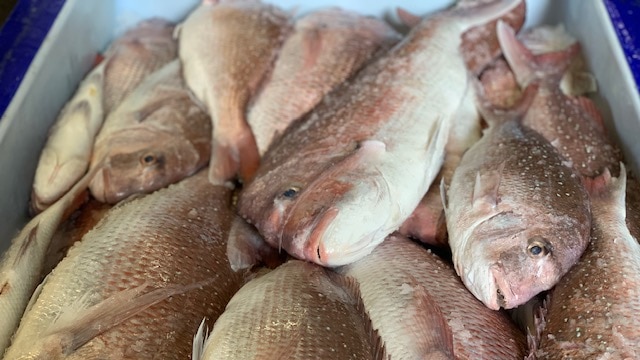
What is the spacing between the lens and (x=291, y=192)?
1.33 meters

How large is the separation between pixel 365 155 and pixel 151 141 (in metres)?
0.53

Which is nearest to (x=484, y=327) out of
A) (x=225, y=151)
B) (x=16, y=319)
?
(x=225, y=151)

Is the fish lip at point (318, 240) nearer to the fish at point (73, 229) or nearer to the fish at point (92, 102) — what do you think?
the fish at point (73, 229)

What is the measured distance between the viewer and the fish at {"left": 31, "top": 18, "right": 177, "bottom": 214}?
1.53 metres

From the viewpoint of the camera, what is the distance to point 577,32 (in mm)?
1912


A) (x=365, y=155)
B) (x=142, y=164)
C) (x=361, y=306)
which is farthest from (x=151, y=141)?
(x=361, y=306)

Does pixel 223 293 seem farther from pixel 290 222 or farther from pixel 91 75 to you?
pixel 91 75

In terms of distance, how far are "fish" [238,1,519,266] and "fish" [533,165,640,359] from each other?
0.34 meters

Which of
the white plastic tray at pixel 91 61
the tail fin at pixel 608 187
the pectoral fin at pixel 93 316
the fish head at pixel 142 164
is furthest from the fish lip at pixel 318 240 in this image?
the white plastic tray at pixel 91 61

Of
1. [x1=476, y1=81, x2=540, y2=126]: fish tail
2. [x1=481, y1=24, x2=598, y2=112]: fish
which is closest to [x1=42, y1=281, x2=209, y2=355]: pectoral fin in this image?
[x1=476, y1=81, x2=540, y2=126]: fish tail

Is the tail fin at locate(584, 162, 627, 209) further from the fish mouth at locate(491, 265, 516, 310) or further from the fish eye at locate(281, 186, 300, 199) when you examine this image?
the fish eye at locate(281, 186, 300, 199)

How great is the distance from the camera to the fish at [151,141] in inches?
59.3

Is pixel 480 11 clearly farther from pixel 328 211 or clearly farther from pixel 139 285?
pixel 139 285

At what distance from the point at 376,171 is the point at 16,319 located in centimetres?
73
